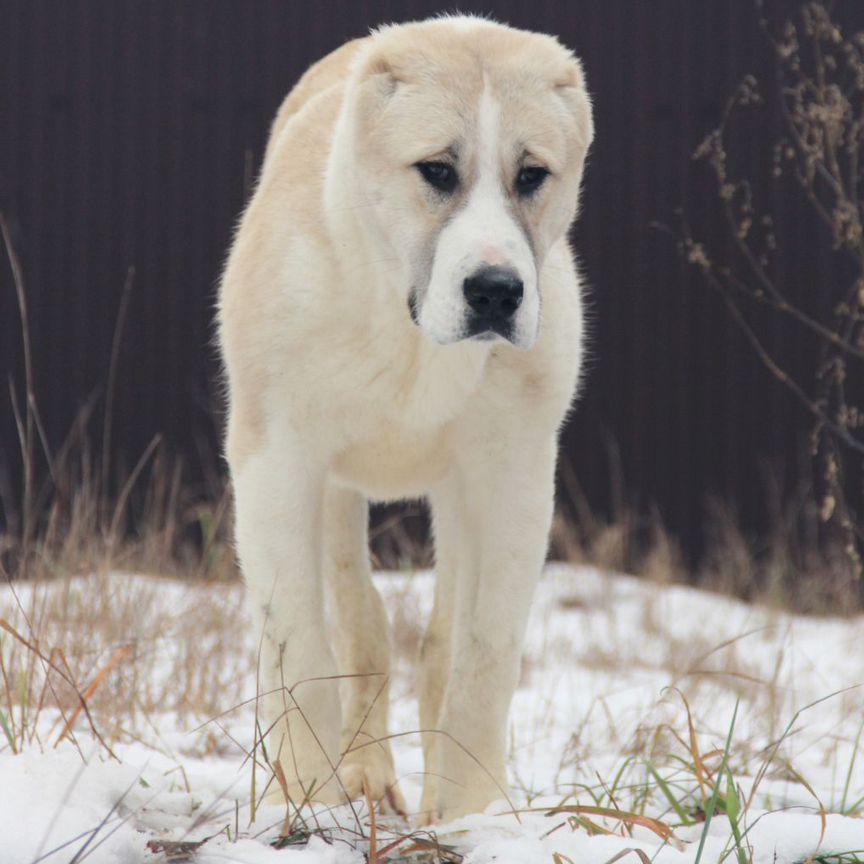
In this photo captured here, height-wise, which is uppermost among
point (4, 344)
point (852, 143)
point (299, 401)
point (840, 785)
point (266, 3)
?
point (266, 3)

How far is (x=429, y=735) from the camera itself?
322cm

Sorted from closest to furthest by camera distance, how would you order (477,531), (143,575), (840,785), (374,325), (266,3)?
(374,325), (477,531), (840,785), (143,575), (266,3)

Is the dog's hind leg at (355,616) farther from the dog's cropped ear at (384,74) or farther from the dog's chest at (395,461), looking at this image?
the dog's cropped ear at (384,74)

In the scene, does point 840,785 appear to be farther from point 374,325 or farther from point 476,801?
point 374,325

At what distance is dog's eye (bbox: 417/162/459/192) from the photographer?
249 centimetres

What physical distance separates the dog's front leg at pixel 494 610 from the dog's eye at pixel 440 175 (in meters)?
0.56

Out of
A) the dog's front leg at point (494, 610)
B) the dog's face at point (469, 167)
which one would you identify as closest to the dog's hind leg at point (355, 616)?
the dog's front leg at point (494, 610)

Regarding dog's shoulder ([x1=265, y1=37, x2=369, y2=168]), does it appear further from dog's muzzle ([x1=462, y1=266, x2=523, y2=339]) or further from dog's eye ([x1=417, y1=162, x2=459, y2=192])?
dog's muzzle ([x1=462, y1=266, x2=523, y2=339])

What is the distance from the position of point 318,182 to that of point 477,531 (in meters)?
0.78

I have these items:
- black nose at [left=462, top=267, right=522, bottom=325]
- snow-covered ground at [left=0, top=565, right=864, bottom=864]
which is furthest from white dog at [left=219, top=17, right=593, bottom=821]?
snow-covered ground at [left=0, top=565, right=864, bottom=864]

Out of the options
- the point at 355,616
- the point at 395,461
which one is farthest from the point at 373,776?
the point at 395,461

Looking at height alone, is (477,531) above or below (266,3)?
below

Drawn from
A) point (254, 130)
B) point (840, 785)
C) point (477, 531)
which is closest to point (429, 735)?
point (477, 531)

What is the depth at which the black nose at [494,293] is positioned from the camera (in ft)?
7.71
